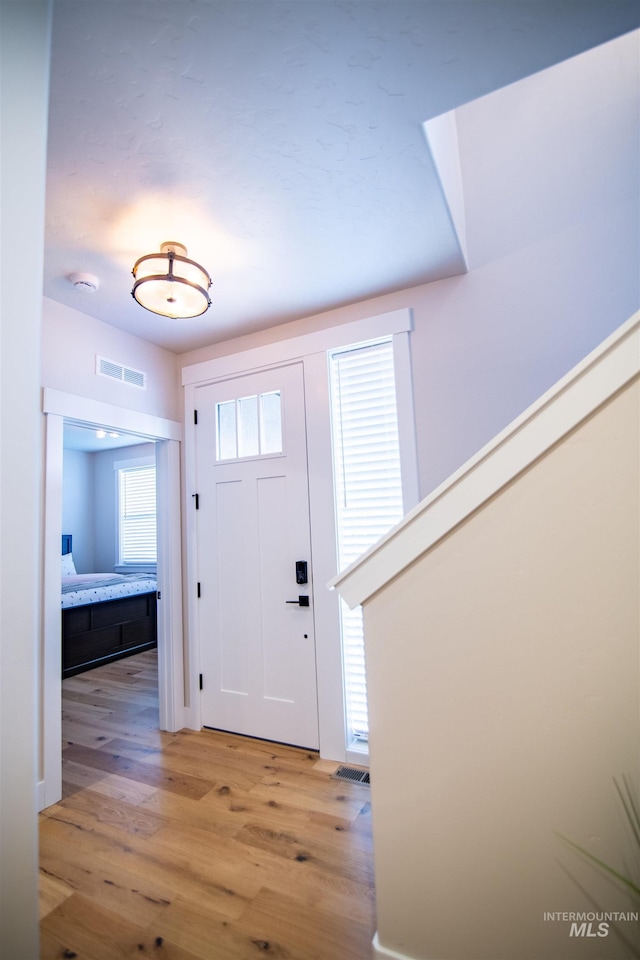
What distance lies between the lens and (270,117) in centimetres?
137

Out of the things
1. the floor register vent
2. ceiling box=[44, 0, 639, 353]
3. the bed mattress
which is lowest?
the floor register vent

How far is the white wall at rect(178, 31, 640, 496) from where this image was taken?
202cm

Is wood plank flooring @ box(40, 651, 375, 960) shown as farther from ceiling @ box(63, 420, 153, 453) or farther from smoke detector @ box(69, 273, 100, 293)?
ceiling @ box(63, 420, 153, 453)

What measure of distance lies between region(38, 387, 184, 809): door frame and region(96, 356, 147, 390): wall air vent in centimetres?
21

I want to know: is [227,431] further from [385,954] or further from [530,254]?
[385,954]

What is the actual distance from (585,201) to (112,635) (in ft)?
18.2

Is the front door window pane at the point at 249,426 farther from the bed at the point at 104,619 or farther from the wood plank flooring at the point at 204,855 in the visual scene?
the bed at the point at 104,619

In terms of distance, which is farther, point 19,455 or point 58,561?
point 58,561

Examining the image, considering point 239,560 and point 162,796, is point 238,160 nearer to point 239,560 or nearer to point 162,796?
point 239,560

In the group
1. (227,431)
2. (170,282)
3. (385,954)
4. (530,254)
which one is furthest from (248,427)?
(385,954)

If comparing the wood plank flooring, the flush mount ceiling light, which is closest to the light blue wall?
the wood plank flooring

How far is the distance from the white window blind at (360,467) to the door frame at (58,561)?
1245 mm

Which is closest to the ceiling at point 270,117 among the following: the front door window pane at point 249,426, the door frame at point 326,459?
the door frame at point 326,459

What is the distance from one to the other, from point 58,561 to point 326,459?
1.58 metres
